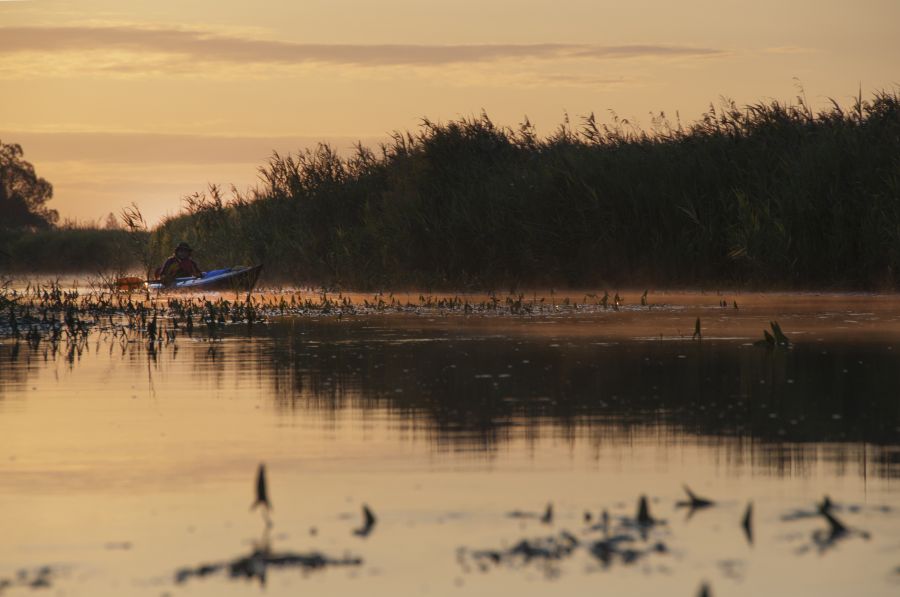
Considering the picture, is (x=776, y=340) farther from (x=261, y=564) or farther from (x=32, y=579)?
(x=32, y=579)

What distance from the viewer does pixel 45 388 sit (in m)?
13.3

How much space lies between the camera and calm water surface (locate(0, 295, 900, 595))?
637 centimetres

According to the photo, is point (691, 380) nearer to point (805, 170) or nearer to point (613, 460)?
point (613, 460)

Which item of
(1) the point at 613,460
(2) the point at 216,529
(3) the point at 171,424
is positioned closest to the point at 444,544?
(2) the point at 216,529

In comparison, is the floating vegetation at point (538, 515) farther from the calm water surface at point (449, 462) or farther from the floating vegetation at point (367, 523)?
the floating vegetation at point (367, 523)

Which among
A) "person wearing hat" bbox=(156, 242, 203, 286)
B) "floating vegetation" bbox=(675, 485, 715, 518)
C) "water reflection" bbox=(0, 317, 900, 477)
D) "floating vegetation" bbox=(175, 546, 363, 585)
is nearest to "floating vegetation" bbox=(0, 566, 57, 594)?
"floating vegetation" bbox=(175, 546, 363, 585)

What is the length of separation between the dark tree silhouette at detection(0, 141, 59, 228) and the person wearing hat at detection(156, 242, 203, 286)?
55.7 meters

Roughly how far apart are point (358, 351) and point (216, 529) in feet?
31.9

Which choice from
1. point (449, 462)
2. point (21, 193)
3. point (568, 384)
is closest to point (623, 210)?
point (568, 384)

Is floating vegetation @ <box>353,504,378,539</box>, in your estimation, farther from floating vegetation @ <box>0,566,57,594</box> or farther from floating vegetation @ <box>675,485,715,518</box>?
floating vegetation @ <box>675,485,715,518</box>

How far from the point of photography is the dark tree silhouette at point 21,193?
281ft

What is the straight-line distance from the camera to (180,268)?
3161 centimetres

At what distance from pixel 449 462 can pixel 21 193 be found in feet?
270

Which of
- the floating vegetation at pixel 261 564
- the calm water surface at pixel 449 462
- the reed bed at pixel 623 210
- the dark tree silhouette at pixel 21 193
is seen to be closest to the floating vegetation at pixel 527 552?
the calm water surface at pixel 449 462
